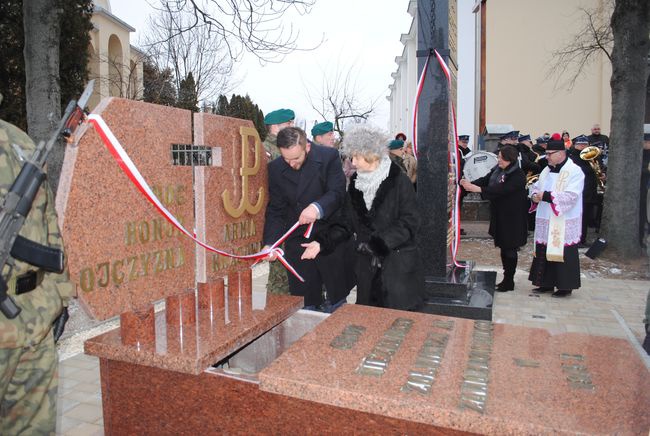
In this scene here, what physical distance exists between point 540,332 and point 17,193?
2666mm

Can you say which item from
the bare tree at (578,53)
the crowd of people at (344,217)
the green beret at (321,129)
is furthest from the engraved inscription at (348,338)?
→ the bare tree at (578,53)

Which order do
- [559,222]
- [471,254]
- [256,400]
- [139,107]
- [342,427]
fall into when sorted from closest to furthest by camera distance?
[342,427]
[256,400]
[139,107]
[559,222]
[471,254]

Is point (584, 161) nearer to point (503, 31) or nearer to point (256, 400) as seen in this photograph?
point (256, 400)

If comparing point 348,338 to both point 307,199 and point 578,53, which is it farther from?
point 578,53

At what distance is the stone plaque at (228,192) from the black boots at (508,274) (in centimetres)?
410

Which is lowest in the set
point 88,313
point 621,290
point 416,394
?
point 621,290

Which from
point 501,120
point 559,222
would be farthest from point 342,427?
point 501,120

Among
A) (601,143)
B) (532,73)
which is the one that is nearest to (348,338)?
(601,143)

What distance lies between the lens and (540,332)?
2949 millimetres

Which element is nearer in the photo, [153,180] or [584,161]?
[153,180]

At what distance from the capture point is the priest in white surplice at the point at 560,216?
6117mm

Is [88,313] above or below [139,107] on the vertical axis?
below

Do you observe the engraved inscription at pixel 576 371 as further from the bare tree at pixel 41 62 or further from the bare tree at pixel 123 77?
the bare tree at pixel 123 77

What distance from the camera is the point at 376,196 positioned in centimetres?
381
